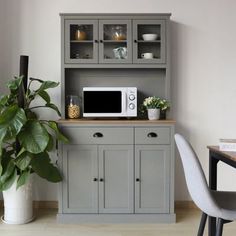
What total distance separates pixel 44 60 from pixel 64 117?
699 mm

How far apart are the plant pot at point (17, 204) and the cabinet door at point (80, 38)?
1.24 metres

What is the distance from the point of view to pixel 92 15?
2.79 meters

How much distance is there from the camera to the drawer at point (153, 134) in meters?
2.71

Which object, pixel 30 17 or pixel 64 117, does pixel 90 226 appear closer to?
pixel 64 117

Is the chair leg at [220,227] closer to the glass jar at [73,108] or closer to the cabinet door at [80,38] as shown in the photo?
the glass jar at [73,108]

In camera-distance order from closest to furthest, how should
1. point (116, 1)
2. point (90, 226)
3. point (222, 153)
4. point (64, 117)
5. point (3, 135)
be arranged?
point (222, 153) → point (3, 135) → point (90, 226) → point (64, 117) → point (116, 1)

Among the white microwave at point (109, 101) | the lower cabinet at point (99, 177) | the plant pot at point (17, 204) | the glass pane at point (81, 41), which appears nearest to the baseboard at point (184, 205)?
the lower cabinet at point (99, 177)

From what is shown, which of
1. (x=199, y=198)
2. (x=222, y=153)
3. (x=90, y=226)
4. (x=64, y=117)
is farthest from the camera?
(x=64, y=117)

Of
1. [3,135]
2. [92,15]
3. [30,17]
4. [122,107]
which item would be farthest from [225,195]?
[30,17]

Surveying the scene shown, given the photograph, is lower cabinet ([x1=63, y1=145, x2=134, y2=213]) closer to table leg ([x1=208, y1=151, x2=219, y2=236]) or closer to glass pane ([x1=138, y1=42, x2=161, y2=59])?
table leg ([x1=208, y1=151, x2=219, y2=236])

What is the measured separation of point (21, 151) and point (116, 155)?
0.84 meters

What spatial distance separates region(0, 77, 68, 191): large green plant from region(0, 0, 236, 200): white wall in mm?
582

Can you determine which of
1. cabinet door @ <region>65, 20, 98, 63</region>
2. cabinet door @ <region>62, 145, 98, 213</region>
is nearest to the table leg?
cabinet door @ <region>62, 145, 98, 213</region>

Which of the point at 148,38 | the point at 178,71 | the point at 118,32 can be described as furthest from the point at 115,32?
the point at 178,71
